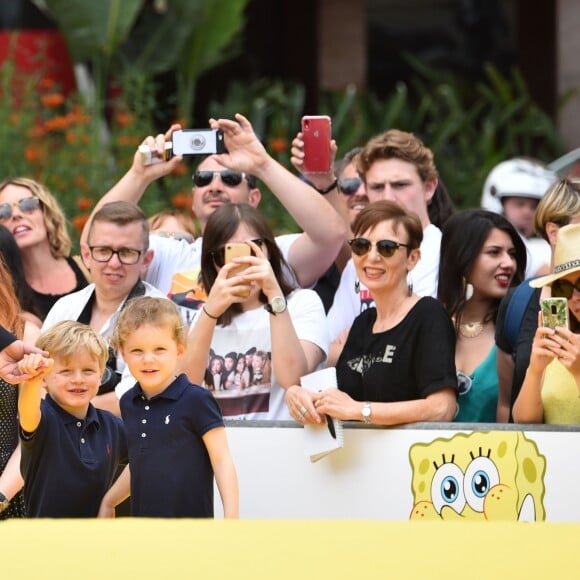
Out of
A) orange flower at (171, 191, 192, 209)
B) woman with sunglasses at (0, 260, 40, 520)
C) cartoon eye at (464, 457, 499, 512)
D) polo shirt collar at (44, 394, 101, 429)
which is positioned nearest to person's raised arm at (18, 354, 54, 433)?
polo shirt collar at (44, 394, 101, 429)

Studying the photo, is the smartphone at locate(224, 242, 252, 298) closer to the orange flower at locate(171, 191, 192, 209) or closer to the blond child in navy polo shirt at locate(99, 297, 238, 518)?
the blond child in navy polo shirt at locate(99, 297, 238, 518)

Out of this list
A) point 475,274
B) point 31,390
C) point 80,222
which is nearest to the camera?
point 31,390

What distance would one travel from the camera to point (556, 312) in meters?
4.63

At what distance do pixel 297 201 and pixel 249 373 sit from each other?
0.82 metres

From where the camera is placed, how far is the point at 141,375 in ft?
15.1

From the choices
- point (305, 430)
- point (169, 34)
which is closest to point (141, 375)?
point (305, 430)

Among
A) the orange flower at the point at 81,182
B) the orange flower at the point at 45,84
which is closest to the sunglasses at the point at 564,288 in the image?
the orange flower at the point at 81,182

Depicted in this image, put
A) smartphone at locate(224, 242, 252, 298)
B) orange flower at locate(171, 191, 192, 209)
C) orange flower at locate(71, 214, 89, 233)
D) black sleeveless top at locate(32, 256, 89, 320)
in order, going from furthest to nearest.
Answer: orange flower at locate(171, 191, 192, 209), orange flower at locate(71, 214, 89, 233), black sleeveless top at locate(32, 256, 89, 320), smartphone at locate(224, 242, 252, 298)

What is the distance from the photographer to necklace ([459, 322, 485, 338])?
551 centimetres

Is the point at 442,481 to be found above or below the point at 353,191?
below

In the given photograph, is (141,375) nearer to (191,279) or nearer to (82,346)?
(82,346)

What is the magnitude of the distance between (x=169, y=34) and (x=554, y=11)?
447 centimetres

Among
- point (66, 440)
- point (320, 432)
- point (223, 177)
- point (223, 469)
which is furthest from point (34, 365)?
point (223, 177)

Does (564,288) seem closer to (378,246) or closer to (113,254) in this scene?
(378,246)
